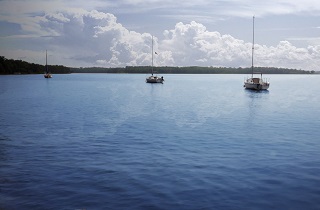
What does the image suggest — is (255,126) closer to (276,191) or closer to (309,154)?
(309,154)

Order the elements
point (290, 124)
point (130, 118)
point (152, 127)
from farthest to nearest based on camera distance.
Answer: point (130, 118) < point (290, 124) < point (152, 127)

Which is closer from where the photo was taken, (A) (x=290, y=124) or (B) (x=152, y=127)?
(B) (x=152, y=127)

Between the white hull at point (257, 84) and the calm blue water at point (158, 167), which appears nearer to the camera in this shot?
the calm blue water at point (158, 167)

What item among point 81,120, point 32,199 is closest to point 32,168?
point 32,199

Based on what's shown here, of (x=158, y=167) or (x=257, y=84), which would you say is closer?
(x=158, y=167)

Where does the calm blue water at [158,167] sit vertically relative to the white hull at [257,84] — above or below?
below

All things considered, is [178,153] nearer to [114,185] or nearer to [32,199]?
[114,185]

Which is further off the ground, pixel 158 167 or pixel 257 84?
pixel 257 84

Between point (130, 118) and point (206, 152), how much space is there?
77.4 ft

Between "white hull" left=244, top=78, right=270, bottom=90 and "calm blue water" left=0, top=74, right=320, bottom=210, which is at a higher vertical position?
"white hull" left=244, top=78, right=270, bottom=90

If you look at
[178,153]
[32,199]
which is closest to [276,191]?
[178,153]

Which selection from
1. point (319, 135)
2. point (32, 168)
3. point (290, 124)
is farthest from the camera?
point (290, 124)

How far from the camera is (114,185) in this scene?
61.3ft

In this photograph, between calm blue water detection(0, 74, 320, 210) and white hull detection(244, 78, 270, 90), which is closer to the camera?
calm blue water detection(0, 74, 320, 210)
